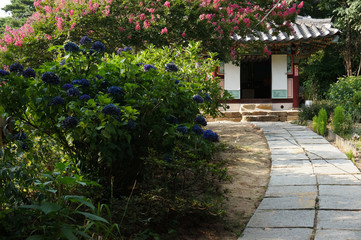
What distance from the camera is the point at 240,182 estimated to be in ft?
16.3

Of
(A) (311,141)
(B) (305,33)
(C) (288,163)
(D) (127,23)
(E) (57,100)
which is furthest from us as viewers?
(B) (305,33)

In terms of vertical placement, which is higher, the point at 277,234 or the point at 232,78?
the point at 232,78

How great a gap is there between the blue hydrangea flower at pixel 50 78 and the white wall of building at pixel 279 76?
11.8m

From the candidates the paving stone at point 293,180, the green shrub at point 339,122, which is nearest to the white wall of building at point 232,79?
the green shrub at point 339,122

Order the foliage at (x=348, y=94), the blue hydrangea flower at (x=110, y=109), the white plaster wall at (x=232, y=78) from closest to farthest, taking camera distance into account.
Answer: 1. the blue hydrangea flower at (x=110, y=109)
2. the foliage at (x=348, y=94)
3. the white plaster wall at (x=232, y=78)

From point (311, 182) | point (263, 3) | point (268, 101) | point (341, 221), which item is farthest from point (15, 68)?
point (268, 101)

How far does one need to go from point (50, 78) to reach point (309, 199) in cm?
284

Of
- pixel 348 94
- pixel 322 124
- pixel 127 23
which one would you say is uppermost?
pixel 127 23

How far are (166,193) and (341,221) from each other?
155cm

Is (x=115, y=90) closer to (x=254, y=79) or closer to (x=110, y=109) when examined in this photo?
(x=110, y=109)

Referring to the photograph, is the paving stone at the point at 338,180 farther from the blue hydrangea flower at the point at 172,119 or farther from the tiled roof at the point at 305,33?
the tiled roof at the point at 305,33

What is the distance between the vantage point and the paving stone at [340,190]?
4145 mm

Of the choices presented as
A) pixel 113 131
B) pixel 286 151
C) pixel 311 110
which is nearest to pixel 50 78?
pixel 113 131

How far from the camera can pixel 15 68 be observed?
3168 mm
